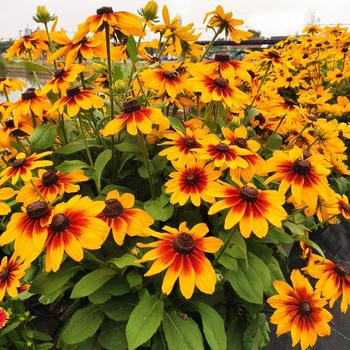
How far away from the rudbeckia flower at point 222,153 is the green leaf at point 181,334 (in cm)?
39

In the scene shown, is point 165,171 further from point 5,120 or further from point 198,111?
point 5,120

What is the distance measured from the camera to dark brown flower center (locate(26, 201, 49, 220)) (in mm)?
673

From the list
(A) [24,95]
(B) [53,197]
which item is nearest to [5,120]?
(A) [24,95]

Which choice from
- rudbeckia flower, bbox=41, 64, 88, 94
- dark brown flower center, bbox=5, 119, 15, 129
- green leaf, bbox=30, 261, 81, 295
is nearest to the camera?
green leaf, bbox=30, 261, 81, 295

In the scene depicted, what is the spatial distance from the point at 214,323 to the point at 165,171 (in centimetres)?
48

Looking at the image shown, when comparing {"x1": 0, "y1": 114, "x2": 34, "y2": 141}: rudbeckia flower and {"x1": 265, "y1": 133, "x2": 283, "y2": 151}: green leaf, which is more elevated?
{"x1": 0, "y1": 114, "x2": 34, "y2": 141}: rudbeckia flower

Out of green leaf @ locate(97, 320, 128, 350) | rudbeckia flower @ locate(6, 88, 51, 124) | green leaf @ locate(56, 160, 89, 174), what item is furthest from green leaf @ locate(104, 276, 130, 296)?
rudbeckia flower @ locate(6, 88, 51, 124)

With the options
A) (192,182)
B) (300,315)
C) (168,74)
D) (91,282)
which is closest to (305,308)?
(300,315)

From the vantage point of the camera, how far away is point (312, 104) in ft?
5.49

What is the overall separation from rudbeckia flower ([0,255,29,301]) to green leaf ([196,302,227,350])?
1.52 feet

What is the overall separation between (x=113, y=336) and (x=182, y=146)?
0.52 metres

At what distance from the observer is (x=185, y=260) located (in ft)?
2.30

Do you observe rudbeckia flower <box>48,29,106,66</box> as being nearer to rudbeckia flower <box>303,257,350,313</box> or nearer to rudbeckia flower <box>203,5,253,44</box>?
rudbeckia flower <box>203,5,253,44</box>

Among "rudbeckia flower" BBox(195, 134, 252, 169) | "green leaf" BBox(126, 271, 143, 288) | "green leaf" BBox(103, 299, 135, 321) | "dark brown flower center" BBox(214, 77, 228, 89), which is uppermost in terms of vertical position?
"dark brown flower center" BBox(214, 77, 228, 89)
